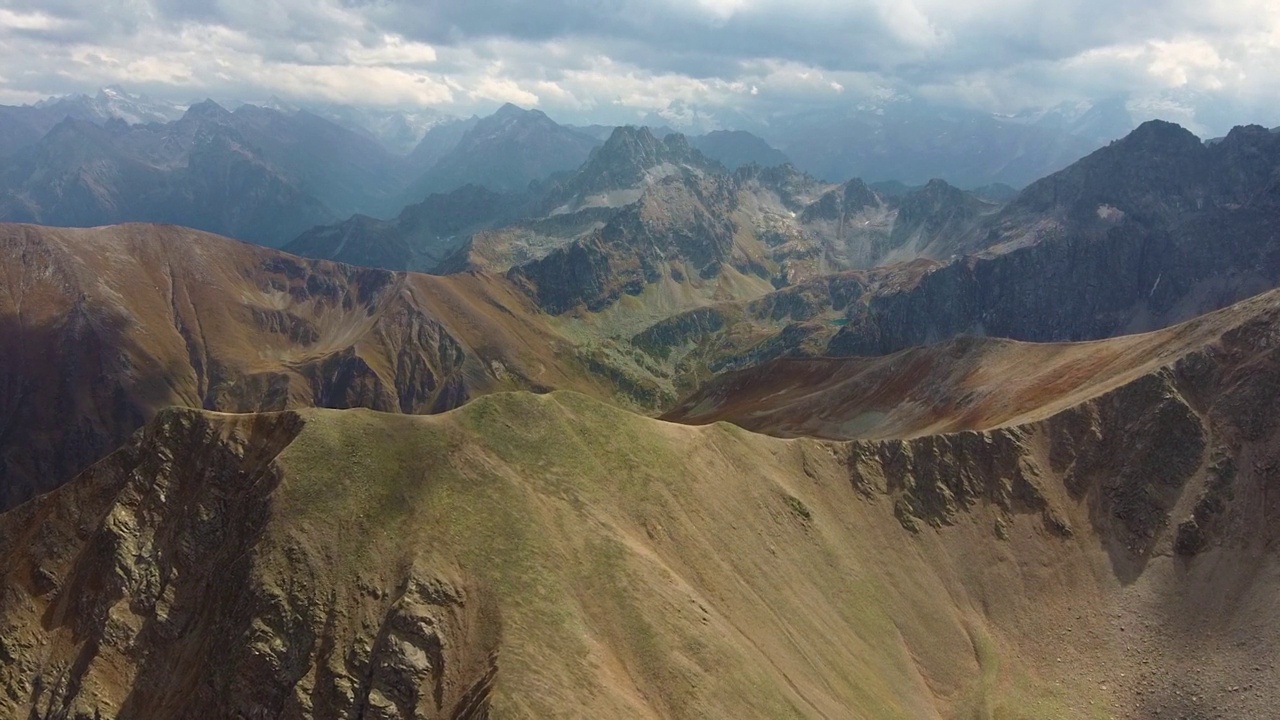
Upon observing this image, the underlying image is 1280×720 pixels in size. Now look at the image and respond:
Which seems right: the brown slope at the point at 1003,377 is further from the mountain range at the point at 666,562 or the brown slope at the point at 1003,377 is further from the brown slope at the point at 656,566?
the brown slope at the point at 656,566

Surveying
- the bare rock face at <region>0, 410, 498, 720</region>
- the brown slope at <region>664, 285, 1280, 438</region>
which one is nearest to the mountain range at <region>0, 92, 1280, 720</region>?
the bare rock face at <region>0, 410, 498, 720</region>

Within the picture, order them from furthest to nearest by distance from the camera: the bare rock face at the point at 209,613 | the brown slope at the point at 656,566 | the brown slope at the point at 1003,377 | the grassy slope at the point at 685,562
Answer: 1. the brown slope at the point at 1003,377
2. the grassy slope at the point at 685,562
3. the brown slope at the point at 656,566
4. the bare rock face at the point at 209,613

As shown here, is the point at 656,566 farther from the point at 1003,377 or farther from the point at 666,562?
the point at 1003,377

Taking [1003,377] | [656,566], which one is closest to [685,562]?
[656,566]

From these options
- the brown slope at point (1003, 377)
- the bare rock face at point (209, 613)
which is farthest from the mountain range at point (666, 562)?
the brown slope at point (1003, 377)

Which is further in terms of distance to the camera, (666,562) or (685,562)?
(685,562)

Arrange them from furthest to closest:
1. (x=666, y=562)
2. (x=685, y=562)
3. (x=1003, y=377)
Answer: (x=1003, y=377), (x=685, y=562), (x=666, y=562)
